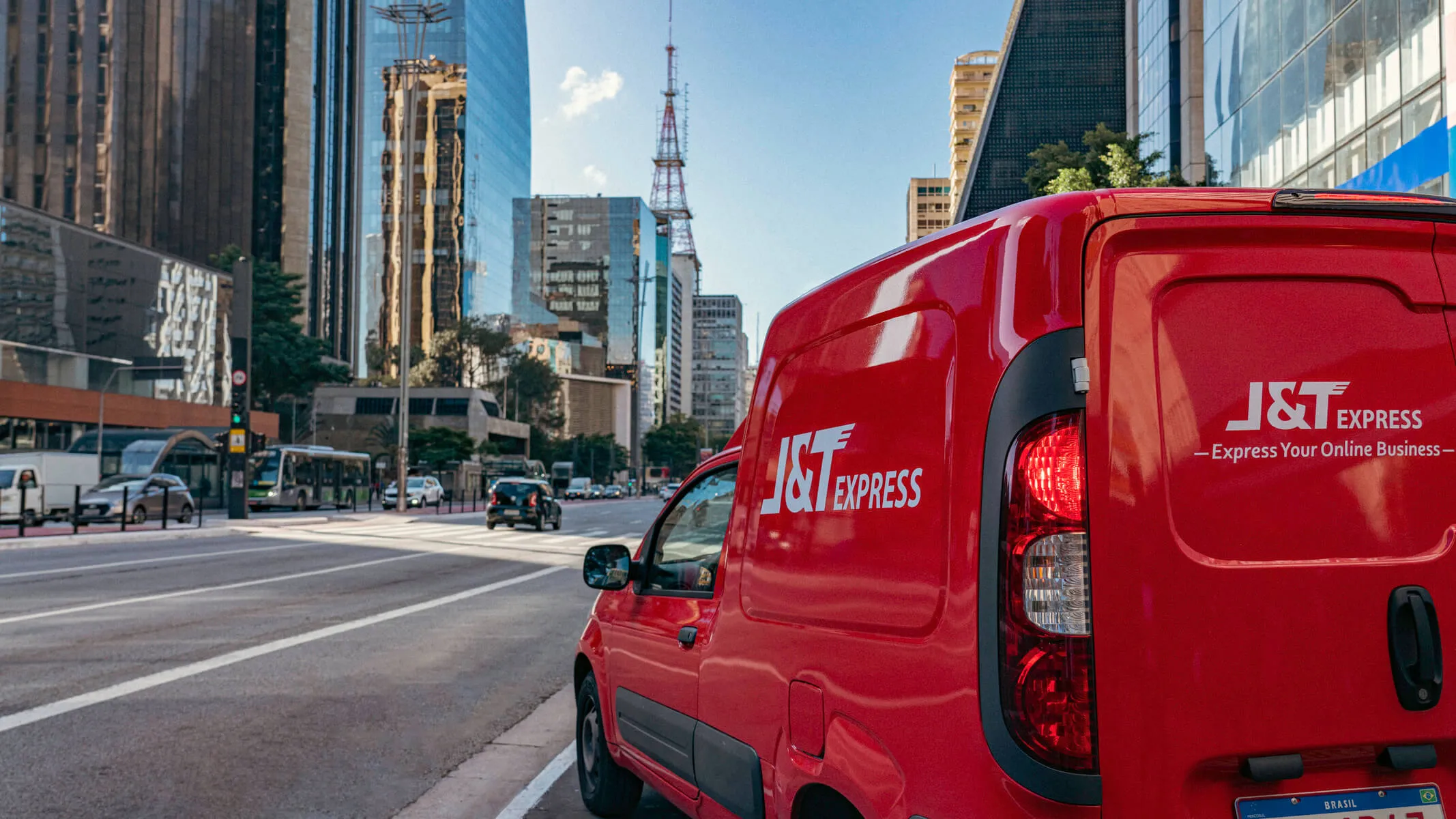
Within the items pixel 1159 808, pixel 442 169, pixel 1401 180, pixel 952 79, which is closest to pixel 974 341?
pixel 1159 808

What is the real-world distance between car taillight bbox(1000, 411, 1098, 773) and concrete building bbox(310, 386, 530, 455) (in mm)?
106272

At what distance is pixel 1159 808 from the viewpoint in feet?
7.92

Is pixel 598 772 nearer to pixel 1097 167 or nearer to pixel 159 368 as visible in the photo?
pixel 1097 167

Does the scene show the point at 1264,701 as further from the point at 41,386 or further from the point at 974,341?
the point at 41,386

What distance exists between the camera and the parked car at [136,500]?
33594mm

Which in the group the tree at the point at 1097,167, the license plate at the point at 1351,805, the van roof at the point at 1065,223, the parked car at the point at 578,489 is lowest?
the parked car at the point at 578,489

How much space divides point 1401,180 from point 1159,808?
69.0 feet

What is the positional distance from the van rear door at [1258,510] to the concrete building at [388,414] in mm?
106320

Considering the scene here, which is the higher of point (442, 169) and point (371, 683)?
point (442, 169)

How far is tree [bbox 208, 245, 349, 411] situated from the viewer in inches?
3305

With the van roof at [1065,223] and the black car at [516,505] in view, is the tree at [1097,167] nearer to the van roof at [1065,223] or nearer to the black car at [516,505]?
the black car at [516,505]

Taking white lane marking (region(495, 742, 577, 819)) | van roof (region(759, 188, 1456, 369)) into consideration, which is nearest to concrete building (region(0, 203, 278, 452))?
white lane marking (region(495, 742, 577, 819))

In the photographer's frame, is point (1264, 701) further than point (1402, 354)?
No

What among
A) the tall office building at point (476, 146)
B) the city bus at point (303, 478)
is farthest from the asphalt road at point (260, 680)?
the tall office building at point (476, 146)
